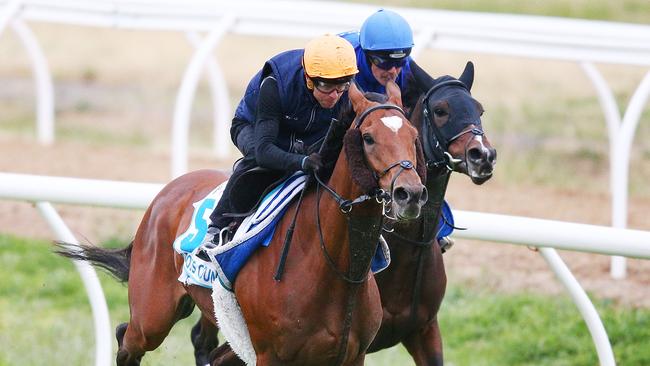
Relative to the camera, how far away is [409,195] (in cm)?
403

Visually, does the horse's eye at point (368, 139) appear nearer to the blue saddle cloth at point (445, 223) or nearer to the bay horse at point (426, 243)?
the bay horse at point (426, 243)

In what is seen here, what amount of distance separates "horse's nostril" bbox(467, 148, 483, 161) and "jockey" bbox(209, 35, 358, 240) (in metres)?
0.58

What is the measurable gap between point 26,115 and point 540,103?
7.06 metres

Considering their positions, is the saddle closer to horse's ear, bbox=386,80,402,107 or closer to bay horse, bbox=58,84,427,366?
bay horse, bbox=58,84,427,366

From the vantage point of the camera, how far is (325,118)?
5.03 metres

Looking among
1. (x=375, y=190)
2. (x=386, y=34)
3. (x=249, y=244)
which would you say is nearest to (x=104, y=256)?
(x=249, y=244)

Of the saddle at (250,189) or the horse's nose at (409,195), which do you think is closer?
the horse's nose at (409,195)

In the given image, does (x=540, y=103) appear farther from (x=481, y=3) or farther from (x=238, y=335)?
(x=238, y=335)

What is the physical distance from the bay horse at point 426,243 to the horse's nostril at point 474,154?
0.12 m

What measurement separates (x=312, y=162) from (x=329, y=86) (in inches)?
12.6

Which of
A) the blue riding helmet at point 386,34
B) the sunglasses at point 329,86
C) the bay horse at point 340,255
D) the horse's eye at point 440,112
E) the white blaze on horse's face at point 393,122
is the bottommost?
the bay horse at point 340,255

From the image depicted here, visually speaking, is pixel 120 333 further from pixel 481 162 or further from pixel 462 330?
pixel 462 330

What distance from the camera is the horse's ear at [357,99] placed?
4.43m

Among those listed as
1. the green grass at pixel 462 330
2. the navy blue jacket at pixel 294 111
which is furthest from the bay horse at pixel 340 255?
the green grass at pixel 462 330
